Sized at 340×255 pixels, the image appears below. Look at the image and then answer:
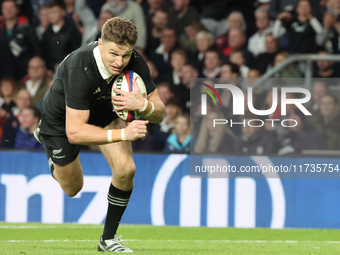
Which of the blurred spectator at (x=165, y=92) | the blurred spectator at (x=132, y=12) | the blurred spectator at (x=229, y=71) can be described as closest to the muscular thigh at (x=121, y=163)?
the blurred spectator at (x=165, y=92)

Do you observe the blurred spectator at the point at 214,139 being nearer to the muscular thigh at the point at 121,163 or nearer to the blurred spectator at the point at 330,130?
the blurred spectator at the point at 330,130

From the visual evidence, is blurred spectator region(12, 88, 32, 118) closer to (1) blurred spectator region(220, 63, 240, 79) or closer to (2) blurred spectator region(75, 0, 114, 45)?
(2) blurred spectator region(75, 0, 114, 45)

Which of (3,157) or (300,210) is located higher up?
(3,157)

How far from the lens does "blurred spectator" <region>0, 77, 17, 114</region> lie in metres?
9.51

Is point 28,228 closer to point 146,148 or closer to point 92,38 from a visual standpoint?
point 146,148

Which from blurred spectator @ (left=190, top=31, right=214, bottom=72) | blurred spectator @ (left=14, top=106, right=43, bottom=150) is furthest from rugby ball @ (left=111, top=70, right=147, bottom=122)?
blurred spectator @ (left=190, top=31, right=214, bottom=72)

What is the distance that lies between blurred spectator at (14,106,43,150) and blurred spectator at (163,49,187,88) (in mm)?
2234

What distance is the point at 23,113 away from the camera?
29.7ft

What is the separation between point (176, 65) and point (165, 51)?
0.47 metres

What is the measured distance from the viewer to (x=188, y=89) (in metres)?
9.20

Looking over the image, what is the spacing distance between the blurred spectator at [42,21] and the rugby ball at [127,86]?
231 inches

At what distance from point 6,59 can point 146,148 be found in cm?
336

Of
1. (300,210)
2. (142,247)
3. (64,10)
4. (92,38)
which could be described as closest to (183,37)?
(92,38)

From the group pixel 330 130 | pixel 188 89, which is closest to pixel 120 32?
pixel 330 130
